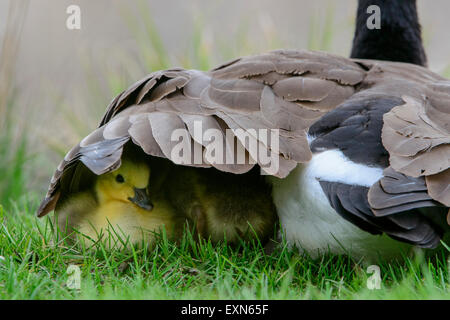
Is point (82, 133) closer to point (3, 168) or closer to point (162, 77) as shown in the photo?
point (3, 168)

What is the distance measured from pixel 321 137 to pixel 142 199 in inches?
42.1

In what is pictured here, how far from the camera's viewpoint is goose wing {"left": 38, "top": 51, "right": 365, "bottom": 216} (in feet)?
12.1

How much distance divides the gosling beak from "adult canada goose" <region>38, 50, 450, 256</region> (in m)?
0.38

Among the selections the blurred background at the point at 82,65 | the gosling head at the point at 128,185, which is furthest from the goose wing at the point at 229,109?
the blurred background at the point at 82,65

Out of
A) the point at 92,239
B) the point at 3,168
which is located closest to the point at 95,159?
the point at 92,239

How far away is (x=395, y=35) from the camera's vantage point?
20.4 ft

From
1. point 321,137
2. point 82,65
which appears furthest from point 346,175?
point 82,65

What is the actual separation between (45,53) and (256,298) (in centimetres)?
891

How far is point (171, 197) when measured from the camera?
436cm

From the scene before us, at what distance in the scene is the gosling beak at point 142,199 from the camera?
13.6ft

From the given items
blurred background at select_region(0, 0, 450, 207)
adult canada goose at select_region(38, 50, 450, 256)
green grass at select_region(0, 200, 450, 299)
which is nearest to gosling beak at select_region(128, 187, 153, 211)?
green grass at select_region(0, 200, 450, 299)

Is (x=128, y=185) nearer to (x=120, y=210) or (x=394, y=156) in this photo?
(x=120, y=210)

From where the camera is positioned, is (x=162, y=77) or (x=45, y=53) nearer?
(x=162, y=77)

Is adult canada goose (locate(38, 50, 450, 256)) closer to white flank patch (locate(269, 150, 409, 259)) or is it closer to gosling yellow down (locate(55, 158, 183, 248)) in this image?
white flank patch (locate(269, 150, 409, 259))
